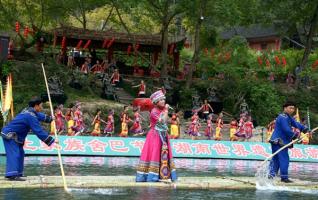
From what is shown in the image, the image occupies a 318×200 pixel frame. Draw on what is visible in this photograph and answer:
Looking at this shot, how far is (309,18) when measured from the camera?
121 feet

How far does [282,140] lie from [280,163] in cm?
47

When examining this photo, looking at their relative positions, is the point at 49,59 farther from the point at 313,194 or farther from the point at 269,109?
the point at 313,194

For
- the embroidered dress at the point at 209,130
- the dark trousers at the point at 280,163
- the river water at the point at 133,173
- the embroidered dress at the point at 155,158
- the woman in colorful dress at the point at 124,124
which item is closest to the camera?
the river water at the point at 133,173

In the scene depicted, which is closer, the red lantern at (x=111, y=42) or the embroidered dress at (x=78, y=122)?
the embroidered dress at (x=78, y=122)

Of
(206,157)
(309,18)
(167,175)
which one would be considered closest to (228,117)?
(309,18)

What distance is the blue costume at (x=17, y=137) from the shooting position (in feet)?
34.3

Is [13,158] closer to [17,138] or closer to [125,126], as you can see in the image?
[17,138]

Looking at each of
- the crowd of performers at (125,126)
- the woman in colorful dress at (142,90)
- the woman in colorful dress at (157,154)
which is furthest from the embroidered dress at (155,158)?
the woman in colorful dress at (142,90)

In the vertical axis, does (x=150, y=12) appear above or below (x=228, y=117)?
above

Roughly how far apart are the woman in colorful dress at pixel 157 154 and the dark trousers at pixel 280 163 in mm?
2258

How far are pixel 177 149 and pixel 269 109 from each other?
15.1m

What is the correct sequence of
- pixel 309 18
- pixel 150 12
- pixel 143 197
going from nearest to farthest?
pixel 143 197, pixel 150 12, pixel 309 18

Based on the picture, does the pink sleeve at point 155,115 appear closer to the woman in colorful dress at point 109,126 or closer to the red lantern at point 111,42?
the woman in colorful dress at point 109,126

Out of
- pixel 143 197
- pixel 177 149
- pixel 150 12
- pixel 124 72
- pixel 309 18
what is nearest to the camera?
pixel 143 197
